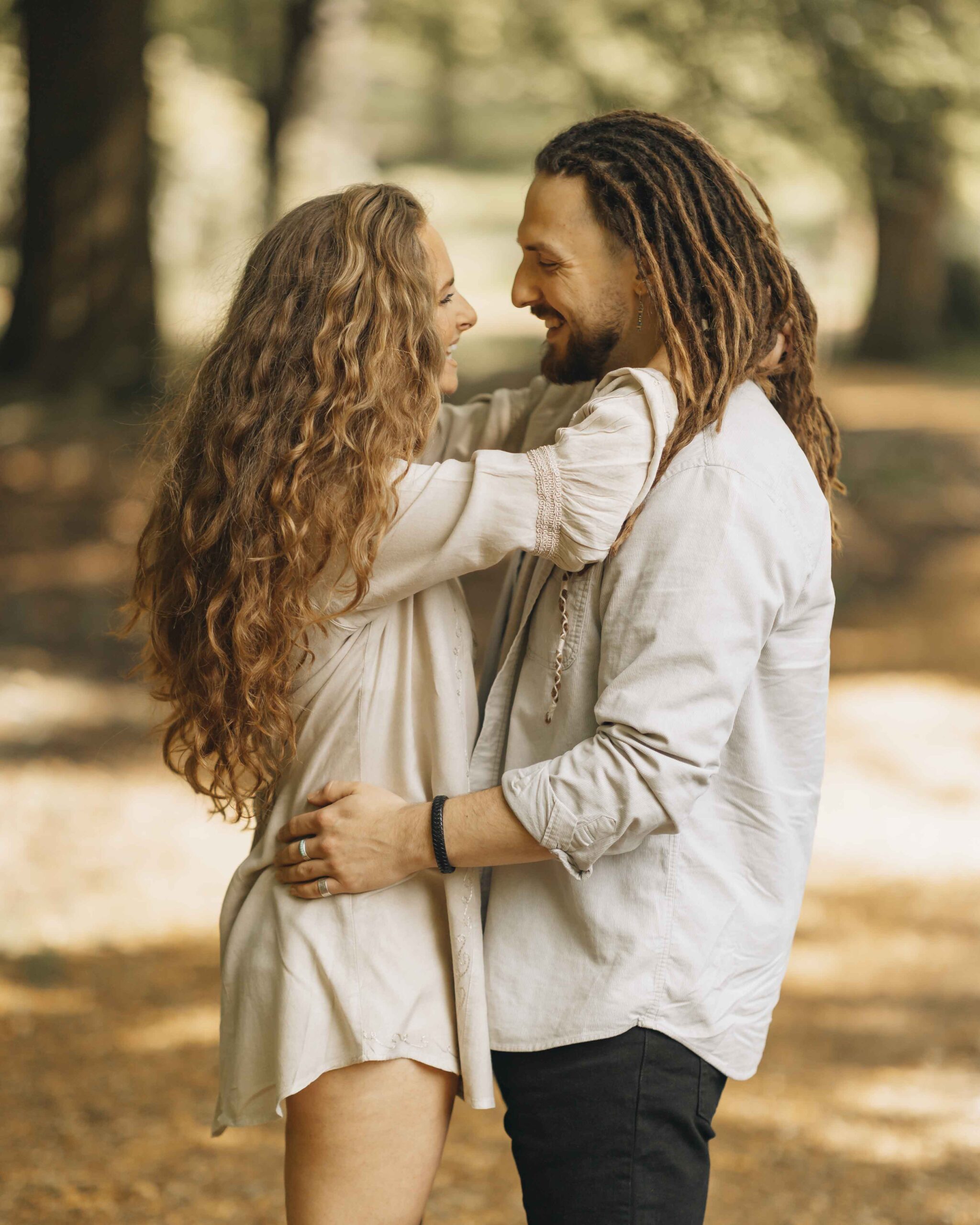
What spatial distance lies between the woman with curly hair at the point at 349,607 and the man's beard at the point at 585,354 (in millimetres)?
202

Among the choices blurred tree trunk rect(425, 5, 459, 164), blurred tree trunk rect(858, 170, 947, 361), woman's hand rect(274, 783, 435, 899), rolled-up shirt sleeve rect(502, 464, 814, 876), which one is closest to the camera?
rolled-up shirt sleeve rect(502, 464, 814, 876)

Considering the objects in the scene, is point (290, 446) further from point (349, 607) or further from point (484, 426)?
point (484, 426)

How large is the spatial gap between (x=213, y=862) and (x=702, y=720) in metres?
3.92

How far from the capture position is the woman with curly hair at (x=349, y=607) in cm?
153

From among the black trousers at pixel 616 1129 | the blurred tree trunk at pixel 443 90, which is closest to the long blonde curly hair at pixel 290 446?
the black trousers at pixel 616 1129

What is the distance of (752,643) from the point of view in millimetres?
1498

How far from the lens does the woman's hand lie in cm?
156

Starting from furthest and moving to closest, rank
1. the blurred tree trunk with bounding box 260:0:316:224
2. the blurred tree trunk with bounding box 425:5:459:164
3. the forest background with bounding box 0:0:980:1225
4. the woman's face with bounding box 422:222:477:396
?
the blurred tree trunk with bounding box 425:5:459:164 → the blurred tree trunk with bounding box 260:0:316:224 → the forest background with bounding box 0:0:980:1225 → the woman's face with bounding box 422:222:477:396

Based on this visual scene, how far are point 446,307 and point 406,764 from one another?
65 cm

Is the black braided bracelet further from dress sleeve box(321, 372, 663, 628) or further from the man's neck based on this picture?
the man's neck

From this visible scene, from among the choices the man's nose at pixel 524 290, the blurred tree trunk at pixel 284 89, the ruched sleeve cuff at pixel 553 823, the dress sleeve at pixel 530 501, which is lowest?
the ruched sleeve cuff at pixel 553 823

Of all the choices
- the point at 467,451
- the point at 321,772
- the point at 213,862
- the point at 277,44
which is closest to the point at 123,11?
the point at 277,44

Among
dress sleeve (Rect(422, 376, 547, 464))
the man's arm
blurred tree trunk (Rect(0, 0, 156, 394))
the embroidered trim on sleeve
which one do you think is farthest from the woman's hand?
blurred tree trunk (Rect(0, 0, 156, 394))

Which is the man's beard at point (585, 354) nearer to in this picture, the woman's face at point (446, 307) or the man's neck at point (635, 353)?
the man's neck at point (635, 353)
